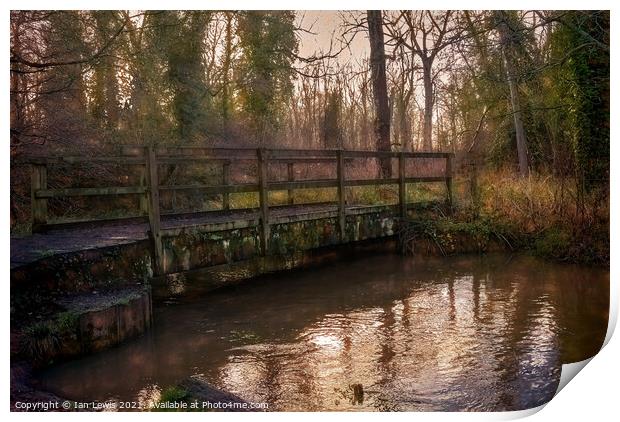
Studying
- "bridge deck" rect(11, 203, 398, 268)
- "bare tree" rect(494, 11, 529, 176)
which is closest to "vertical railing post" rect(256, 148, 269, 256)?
"bridge deck" rect(11, 203, 398, 268)

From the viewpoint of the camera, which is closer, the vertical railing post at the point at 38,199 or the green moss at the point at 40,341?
the green moss at the point at 40,341

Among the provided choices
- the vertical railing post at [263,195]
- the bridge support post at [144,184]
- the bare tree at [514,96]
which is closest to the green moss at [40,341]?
the bridge support post at [144,184]

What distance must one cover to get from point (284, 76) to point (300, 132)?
8.89ft

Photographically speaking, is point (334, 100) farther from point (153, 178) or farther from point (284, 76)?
point (153, 178)

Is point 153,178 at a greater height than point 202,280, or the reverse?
point 153,178

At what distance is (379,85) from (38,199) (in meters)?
7.72

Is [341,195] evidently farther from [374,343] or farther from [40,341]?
[40,341]

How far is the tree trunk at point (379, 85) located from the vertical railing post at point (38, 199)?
5441mm

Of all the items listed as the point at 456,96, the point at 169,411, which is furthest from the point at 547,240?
the point at 169,411

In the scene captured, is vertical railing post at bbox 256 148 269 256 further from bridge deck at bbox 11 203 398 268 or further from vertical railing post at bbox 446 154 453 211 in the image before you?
vertical railing post at bbox 446 154 453 211

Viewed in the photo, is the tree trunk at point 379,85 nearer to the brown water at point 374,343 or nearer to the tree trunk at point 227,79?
the tree trunk at point 227,79

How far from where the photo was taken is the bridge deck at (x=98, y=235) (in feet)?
15.6

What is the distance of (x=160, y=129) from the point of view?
955 cm

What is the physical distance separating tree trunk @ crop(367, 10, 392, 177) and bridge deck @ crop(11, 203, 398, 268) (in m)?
2.99
